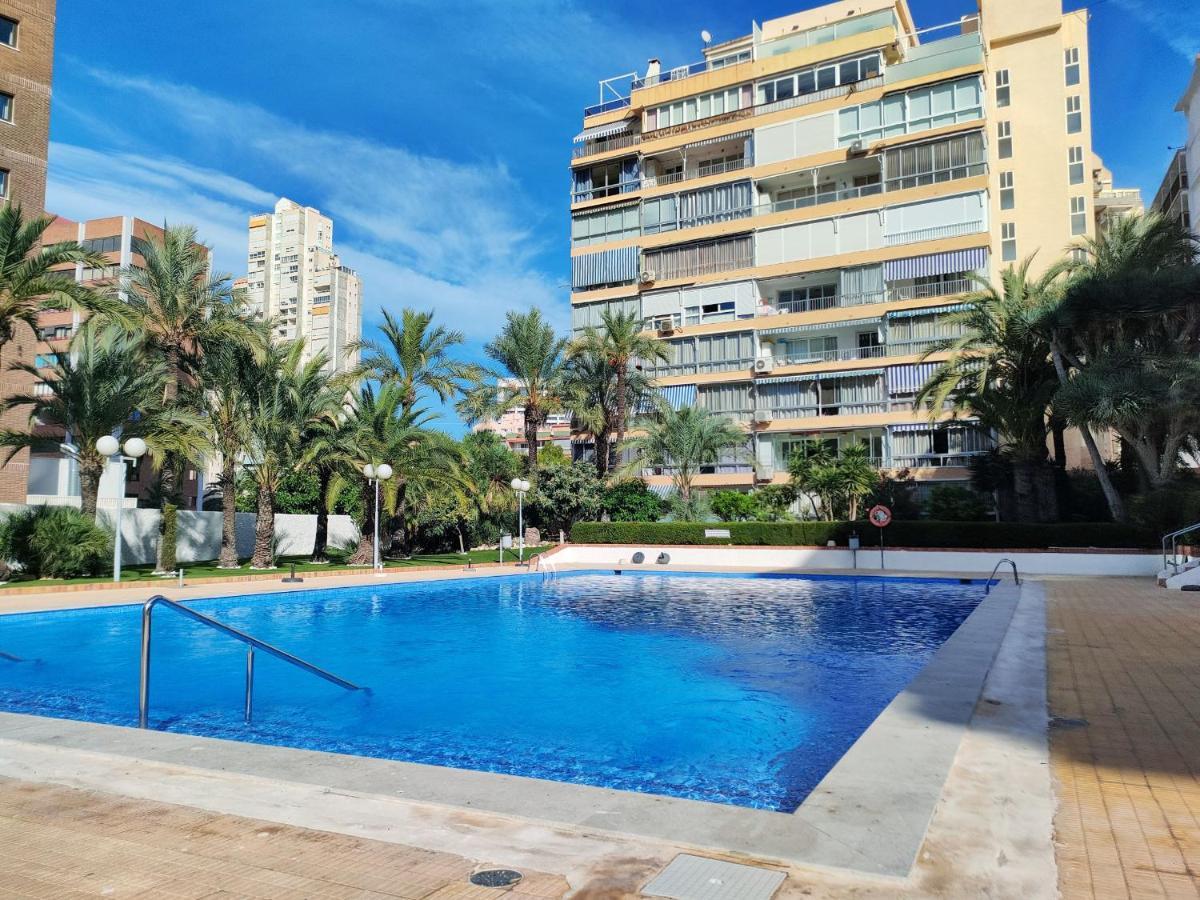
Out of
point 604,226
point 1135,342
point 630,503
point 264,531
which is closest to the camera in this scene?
point 264,531

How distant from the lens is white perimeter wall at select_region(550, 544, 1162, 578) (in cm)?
2283

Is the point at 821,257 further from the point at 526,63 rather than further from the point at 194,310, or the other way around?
the point at 194,310

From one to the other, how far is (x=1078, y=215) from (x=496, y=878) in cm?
4986

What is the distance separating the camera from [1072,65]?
4844 centimetres

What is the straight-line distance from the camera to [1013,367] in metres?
26.6

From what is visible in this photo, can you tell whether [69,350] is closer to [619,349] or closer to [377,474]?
[377,474]

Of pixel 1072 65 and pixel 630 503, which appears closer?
pixel 630 503

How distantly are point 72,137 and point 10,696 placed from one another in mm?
28328

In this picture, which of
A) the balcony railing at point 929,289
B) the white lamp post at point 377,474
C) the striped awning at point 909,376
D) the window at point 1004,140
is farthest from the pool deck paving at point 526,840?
the window at point 1004,140

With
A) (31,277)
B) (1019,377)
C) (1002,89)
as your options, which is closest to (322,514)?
(31,277)

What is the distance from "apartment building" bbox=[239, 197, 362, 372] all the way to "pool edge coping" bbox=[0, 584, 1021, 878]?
133011 millimetres

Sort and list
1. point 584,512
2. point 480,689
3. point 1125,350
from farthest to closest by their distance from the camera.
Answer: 1. point 584,512
2. point 1125,350
3. point 480,689

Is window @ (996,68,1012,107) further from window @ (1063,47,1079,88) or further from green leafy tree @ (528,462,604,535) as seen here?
green leafy tree @ (528,462,604,535)

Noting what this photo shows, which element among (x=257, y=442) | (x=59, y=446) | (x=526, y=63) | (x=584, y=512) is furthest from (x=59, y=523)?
(x=584, y=512)
